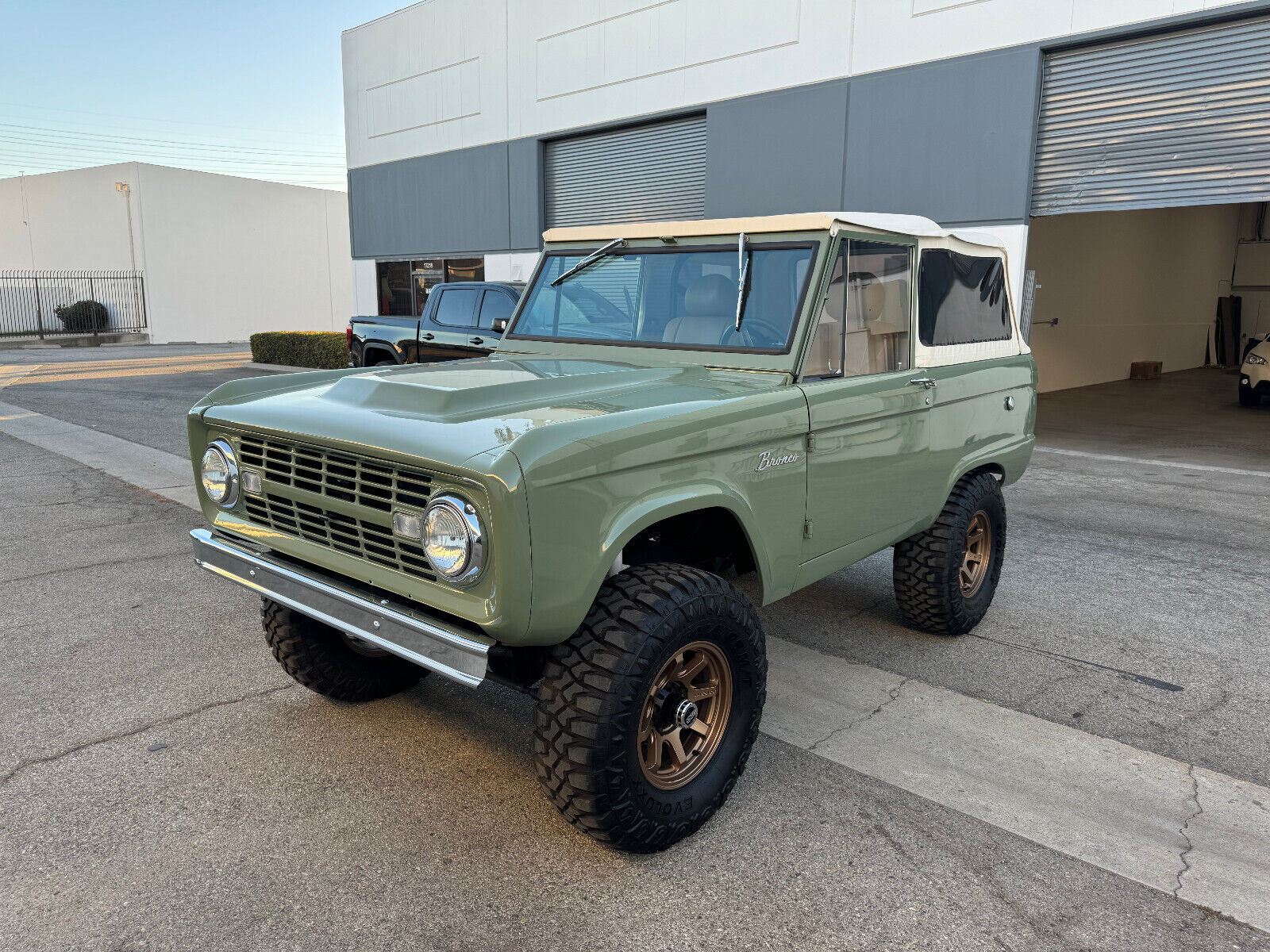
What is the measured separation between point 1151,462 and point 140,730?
31.9 feet

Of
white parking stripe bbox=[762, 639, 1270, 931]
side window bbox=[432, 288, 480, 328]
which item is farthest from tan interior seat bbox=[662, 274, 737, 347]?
side window bbox=[432, 288, 480, 328]

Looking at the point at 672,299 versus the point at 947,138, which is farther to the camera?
the point at 947,138

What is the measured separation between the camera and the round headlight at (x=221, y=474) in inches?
125

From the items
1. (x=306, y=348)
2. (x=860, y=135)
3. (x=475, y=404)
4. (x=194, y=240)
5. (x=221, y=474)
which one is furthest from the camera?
(x=194, y=240)

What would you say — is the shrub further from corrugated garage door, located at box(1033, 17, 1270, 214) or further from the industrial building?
corrugated garage door, located at box(1033, 17, 1270, 214)

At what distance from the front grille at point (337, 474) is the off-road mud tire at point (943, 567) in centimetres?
261

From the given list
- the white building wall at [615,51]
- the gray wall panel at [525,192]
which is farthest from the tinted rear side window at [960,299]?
the gray wall panel at [525,192]

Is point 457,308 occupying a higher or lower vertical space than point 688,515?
higher

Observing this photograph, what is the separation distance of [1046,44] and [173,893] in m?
10.9

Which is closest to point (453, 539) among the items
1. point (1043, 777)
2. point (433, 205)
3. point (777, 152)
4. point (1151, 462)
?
point (1043, 777)

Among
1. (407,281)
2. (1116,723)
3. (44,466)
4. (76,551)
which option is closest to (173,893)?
(1116,723)

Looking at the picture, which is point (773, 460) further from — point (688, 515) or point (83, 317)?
point (83, 317)

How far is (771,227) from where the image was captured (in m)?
3.62

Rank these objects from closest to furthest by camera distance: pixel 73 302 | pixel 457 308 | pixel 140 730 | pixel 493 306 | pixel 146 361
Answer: pixel 140 730 < pixel 493 306 < pixel 457 308 < pixel 146 361 < pixel 73 302
